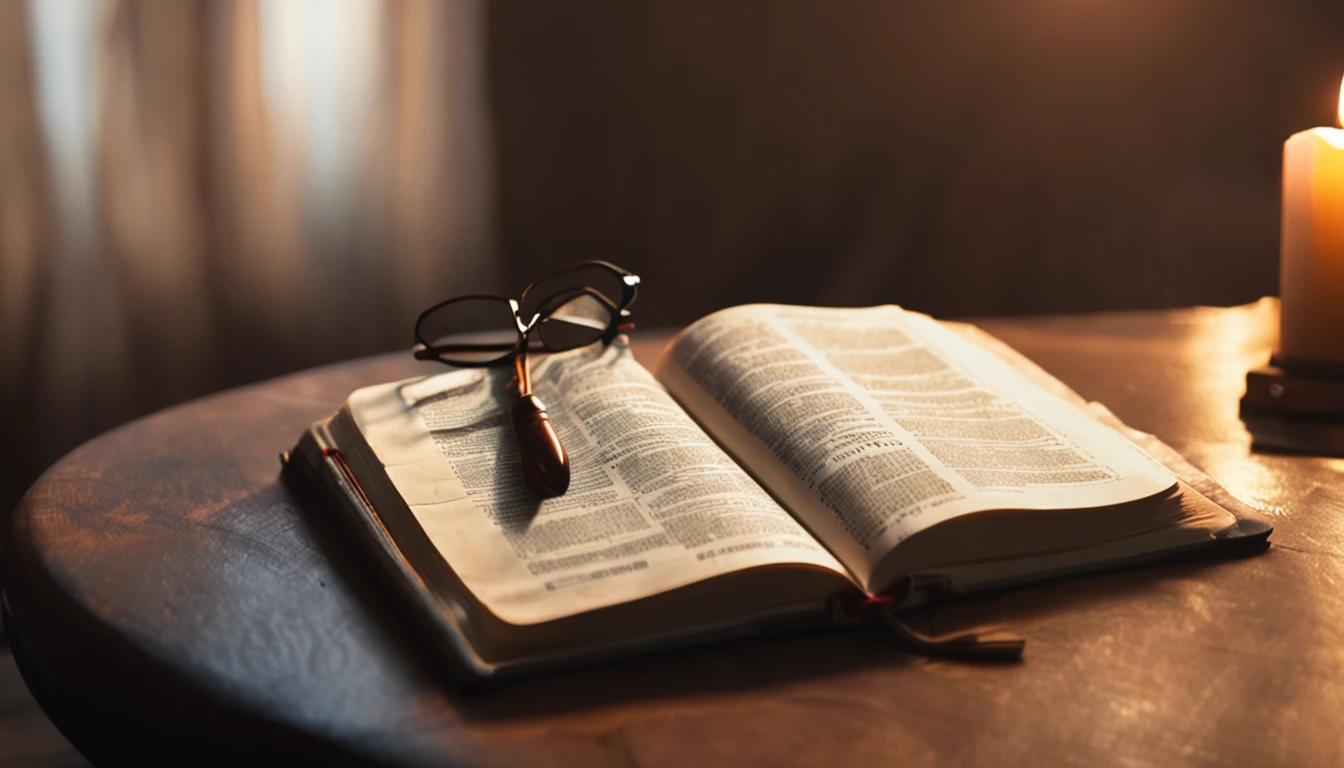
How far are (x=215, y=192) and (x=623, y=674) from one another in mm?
1378

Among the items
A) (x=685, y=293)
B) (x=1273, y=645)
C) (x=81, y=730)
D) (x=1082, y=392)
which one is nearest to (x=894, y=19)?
(x=685, y=293)

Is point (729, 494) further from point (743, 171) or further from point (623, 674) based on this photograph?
point (743, 171)

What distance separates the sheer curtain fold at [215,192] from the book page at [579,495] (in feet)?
3.40

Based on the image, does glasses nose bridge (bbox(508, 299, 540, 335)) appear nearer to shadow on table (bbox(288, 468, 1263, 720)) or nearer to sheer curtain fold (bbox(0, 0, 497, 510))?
shadow on table (bbox(288, 468, 1263, 720))

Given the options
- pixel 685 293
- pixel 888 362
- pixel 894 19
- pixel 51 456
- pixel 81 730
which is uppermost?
pixel 894 19

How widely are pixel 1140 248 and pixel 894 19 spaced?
2.12ft

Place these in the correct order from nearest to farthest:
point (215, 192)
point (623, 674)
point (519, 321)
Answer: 1. point (623, 674)
2. point (519, 321)
3. point (215, 192)

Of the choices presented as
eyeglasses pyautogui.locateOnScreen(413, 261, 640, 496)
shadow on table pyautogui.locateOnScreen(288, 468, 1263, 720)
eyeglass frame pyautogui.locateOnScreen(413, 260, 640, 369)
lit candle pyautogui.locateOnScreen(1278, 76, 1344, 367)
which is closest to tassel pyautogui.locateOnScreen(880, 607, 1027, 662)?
shadow on table pyautogui.locateOnScreen(288, 468, 1263, 720)

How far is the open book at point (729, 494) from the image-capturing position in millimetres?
555

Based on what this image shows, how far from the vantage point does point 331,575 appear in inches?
24.7

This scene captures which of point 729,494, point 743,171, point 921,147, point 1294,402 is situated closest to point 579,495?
point 729,494

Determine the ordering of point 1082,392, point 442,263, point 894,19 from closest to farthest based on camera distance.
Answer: point 1082,392 < point 442,263 < point 894,19

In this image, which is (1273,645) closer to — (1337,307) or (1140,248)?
(1337,307)

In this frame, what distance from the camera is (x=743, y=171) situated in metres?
2.04
